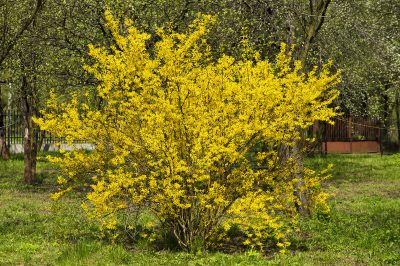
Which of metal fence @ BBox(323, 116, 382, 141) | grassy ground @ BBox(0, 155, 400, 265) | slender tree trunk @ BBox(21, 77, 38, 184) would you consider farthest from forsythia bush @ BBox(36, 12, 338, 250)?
metal fence @ BBox(323, 116, 382, 141)

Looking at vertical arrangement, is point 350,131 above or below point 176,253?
above

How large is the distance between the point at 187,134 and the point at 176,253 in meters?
1.82

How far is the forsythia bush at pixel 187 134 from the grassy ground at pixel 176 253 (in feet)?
1.78

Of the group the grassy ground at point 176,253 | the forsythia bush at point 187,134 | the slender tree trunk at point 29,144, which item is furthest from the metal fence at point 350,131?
the forsythia bush at point 187,134

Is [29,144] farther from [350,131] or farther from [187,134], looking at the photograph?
[350,131]

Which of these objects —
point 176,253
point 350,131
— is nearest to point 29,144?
point 176,253

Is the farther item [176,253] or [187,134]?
[176,253]

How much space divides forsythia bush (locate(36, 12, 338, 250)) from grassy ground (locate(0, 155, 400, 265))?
0.54m

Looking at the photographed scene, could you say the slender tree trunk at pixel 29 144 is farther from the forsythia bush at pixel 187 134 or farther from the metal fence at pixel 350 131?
the metal fence at pixel 350 131

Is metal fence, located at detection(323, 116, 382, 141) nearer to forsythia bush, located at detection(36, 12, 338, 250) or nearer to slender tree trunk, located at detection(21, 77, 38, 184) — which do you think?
slender tree trunk, located at detection(21, 77, 38, 184)

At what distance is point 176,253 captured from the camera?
31.6 ft

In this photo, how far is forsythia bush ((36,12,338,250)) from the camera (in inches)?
356

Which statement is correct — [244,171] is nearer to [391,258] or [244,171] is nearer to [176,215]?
[176,215]

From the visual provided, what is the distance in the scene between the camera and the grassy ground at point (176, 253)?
9.03 m
